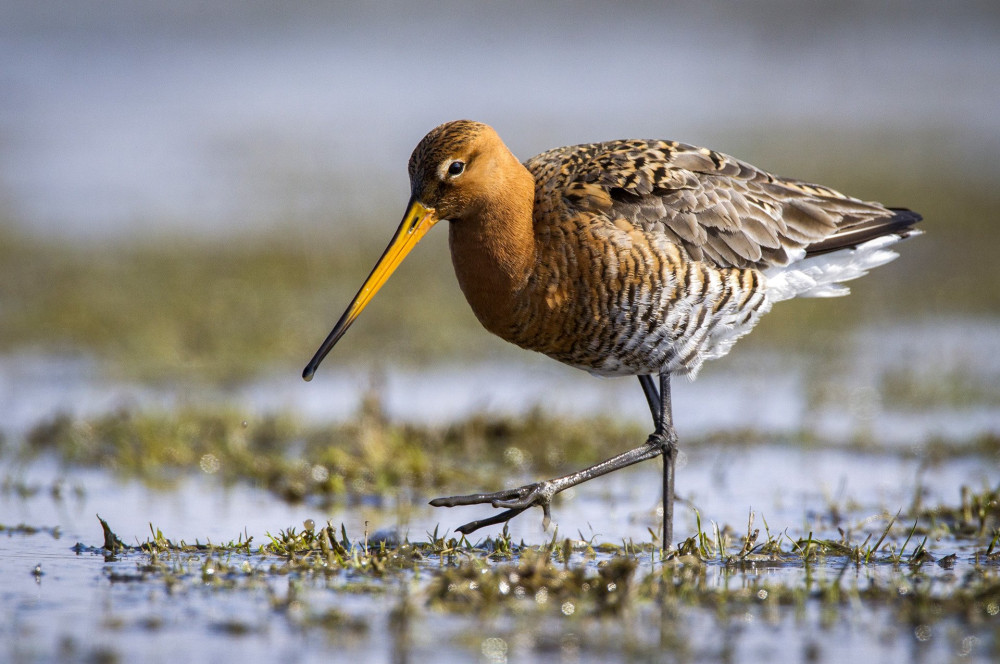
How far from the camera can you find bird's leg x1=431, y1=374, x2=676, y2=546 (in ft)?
16.9

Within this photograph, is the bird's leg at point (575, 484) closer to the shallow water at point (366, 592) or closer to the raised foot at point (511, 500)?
the raised foot at point (511, 500)

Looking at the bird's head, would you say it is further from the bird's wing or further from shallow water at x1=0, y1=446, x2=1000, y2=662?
shallow water at x1=0, y1=446, x2=1000, y2=662

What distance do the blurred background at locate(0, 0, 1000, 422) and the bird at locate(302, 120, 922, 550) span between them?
2.32 m

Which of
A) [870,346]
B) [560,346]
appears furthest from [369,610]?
[870,346]

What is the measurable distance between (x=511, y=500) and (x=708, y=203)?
1547mm

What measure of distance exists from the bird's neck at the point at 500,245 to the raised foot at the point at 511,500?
0.67 meters

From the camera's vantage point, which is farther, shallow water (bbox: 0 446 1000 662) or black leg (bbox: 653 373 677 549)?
black leg (bbox: 653 373 677 549)

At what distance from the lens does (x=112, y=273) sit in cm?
1152

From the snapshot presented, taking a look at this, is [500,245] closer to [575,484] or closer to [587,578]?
[575,484]

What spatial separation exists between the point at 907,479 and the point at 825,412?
135 cm

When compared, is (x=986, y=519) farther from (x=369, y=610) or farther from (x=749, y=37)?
(x=749, y=37)

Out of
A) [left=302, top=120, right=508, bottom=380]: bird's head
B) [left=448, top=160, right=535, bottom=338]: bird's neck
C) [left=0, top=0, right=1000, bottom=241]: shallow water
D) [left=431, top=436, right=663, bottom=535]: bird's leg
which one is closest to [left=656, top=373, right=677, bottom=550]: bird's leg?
[left=431, top=436, right=663, bottom=535]: bird's leg

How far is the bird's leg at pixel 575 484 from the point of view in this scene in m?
5.15

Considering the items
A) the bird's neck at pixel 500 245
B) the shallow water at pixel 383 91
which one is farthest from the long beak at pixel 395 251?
the shallow water at pixel 383 91
